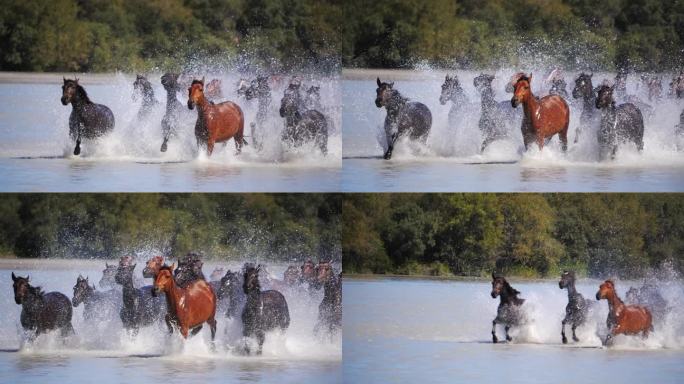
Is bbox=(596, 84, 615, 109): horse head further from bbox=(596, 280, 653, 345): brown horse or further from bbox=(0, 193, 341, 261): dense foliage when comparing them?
bbox=(0, 193, 341, 261): dense foliage

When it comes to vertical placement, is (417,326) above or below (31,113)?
below

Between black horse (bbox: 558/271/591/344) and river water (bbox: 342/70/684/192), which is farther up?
river water (bbox: 342/70/684/192)

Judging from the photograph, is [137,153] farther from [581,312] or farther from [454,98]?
[581,312]

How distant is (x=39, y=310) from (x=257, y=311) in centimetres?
162

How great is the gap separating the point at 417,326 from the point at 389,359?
0.51m

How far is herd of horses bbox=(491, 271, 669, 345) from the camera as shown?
13.0m

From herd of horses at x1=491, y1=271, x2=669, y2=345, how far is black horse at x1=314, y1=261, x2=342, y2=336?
4.04 ft

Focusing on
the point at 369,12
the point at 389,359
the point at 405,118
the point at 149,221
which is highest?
the point at 369,12

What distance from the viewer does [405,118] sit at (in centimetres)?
1355

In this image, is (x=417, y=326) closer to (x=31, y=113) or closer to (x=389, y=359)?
(x=389, y=359)

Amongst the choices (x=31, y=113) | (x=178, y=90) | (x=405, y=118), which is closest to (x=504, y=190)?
(x=405, y=118)

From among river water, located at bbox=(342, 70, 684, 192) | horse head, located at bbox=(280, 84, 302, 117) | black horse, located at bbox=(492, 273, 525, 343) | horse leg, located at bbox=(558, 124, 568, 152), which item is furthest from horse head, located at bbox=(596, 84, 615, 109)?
horse head, located at bbox=(280, 84, 302, 117)

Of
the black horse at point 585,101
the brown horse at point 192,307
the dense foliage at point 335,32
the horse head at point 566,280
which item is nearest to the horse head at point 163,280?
the brown horse at point 192,307

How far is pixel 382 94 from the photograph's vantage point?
1334cm
